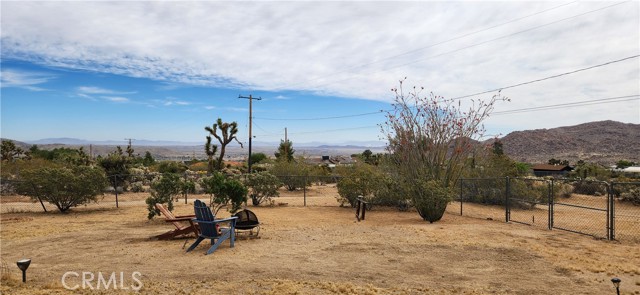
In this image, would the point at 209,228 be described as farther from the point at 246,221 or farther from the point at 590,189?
the point at 590,189

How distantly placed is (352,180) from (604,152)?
86352 millimetres

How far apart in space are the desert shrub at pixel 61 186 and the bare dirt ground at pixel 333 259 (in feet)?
10.0

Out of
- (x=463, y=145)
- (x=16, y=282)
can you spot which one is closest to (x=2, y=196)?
(x=16, y=282)

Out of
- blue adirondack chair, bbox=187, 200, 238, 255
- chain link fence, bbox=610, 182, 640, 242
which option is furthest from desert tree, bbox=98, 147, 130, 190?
chain link fence, bbox=610, 182, 640, 242

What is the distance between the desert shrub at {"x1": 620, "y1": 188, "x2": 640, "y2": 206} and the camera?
25.3 meters

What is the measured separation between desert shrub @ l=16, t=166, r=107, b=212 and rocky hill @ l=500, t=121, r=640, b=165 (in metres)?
78.8

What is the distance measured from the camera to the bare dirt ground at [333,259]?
751cm

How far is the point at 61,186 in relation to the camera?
18.1 m

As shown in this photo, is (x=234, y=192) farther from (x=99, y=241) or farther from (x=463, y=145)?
(x=463, y=145)

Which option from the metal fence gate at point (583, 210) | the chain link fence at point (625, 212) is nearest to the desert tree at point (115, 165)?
the metal fence gate at point (583, 210)

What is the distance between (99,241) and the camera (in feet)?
38.0

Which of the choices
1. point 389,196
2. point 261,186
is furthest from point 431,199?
point 261,186

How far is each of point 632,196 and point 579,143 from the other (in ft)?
271

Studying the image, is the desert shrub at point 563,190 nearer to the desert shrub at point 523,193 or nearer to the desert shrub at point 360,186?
the desert shrub at point 523,193
